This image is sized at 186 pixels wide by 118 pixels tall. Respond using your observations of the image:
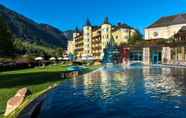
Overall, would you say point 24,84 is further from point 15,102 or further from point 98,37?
point 98,37

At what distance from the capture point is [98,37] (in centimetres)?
14875

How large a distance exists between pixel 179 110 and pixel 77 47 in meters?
155

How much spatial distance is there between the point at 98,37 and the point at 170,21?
45425 millimetres

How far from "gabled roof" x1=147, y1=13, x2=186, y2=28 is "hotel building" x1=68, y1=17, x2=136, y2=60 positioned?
1940cm

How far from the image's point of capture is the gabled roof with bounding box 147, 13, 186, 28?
103562 millimetres

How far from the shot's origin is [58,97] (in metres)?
20.4

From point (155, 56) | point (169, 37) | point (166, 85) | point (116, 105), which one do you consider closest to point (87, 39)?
point (169, 37)

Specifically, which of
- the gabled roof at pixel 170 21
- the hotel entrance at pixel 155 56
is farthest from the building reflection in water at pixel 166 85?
the gabled roof at pixel 170 21

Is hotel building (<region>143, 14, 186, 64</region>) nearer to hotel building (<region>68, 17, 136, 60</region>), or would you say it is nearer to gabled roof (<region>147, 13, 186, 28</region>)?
gabled roof (<region>147, 13, 186, 28</region>)

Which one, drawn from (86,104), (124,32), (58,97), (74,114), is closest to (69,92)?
(58,97)

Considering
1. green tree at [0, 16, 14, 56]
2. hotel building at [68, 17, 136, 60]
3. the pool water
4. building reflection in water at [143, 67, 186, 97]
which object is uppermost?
hotel building at [68, 17, 136, 60]

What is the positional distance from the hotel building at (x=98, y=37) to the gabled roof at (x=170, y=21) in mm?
19395

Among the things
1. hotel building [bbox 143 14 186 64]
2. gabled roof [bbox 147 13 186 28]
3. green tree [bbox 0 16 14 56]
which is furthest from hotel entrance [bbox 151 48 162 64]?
green tree [bbox 0 16 14 56]

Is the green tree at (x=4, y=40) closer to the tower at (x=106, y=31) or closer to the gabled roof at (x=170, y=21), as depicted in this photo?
the gabled roof at (x=170, y=21)
